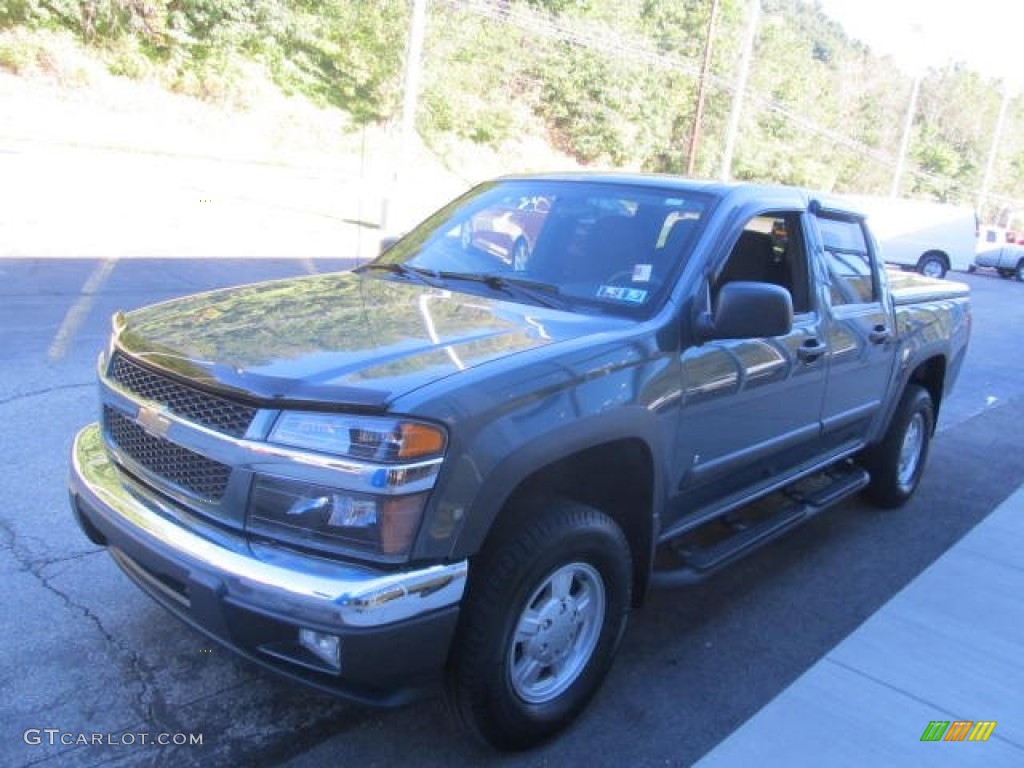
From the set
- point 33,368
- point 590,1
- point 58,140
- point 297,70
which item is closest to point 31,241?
point 33,368

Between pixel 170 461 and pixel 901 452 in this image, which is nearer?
pixel 170 461

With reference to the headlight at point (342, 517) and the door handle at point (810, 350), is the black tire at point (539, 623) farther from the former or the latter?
the door handle at point (810, 350)

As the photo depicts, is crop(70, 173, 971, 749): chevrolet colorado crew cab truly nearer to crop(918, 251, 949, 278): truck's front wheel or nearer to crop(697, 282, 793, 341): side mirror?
crop(697, 282, 793, 341): side mirror

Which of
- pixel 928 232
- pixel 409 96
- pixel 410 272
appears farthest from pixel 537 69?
pixel 410 272

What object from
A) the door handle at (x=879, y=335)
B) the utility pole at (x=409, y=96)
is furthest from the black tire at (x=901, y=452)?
the utility pole at (x=409, y=96)

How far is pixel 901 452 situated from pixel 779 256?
193 cm

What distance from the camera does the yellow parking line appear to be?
271 inches

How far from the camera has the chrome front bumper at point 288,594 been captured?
2248mm

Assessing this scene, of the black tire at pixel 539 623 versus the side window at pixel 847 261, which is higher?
the side window at pixel 847 261

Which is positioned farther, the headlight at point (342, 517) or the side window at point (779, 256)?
the side window at point (779, 256)

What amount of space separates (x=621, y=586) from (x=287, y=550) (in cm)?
120

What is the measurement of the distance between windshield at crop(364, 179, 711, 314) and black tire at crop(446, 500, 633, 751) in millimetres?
889

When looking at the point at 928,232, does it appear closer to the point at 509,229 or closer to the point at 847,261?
the point at 847,261

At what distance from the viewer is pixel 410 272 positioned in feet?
12.6
